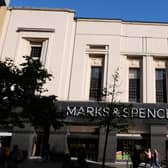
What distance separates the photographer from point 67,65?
93.6ft

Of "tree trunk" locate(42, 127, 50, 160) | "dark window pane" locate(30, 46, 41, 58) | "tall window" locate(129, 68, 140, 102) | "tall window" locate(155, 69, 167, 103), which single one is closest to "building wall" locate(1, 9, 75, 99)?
"dark window pane" locate(30, 46, 41, 58)

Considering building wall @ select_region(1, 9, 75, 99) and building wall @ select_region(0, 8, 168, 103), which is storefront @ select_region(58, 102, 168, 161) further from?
building wall @ select_region(1, 9, 75, 99)

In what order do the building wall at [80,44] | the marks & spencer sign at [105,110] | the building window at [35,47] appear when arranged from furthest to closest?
the building window at [35,47] < the building wall at [80,44] < the marks & spencer sign at [105,110]

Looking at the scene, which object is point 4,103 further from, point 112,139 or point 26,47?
point 26,47

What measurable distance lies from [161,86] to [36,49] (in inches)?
466

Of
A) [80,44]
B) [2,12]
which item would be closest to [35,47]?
[80,44]

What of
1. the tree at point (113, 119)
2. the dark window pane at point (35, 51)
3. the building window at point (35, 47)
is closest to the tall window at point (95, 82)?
the tree at point (113, 119)

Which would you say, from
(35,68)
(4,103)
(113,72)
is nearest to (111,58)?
(113,72)

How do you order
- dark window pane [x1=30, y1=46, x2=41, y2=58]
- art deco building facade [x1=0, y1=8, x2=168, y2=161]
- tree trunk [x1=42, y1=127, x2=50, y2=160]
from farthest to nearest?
dark window pane [x1=30, y1=46, x2=41, y2=58]
art deco building facade [x1=0, y1=8, x2=168, y2=161]
tree trunk [x1=42, y1=127, x2=50, y2=160]

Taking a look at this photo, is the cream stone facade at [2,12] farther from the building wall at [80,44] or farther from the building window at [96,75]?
the building window at [96,75]

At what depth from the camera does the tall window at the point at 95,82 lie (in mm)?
28259

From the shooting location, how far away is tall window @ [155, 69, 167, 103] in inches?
1107

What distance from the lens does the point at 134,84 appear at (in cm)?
2880

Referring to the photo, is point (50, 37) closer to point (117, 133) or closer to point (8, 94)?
point (117, 133)
